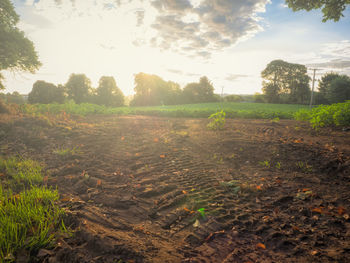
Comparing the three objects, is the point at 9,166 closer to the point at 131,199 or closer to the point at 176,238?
the point at 131,199

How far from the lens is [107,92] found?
121 feet

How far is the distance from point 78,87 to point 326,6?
36517 mm

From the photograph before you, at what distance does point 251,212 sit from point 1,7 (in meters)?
18.1

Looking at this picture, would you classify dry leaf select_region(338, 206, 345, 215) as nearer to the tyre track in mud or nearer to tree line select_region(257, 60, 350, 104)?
the tyre track in mud

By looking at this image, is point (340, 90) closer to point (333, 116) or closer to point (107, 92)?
point (333, 116)

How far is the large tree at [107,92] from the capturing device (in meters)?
36.6

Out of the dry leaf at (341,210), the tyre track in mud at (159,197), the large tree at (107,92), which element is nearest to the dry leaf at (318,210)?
the dry leaf at (341,210)

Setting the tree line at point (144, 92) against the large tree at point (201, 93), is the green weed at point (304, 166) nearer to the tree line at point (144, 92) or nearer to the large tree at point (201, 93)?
the tree line at point (144, 92)

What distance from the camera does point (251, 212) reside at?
2.37 meters

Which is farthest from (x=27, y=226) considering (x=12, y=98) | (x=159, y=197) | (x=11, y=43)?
(x=12, y=98)

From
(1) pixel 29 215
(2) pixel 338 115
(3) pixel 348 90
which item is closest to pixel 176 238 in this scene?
(1) pixel 29 215

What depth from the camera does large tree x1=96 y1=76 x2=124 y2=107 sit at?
1442 inches

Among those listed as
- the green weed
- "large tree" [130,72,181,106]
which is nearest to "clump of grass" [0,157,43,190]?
the green weed

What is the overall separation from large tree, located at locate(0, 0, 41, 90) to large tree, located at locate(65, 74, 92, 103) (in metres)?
22.3
